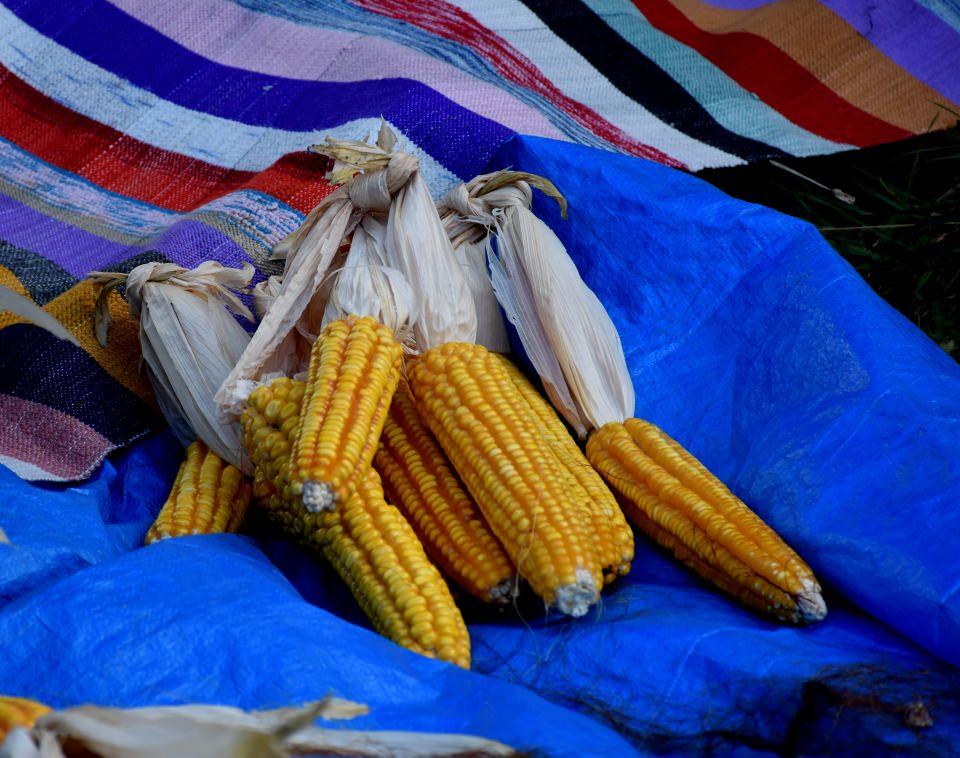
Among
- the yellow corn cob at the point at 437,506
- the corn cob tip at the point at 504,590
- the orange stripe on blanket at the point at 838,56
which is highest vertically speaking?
the orange stripe on blanket at the point at 838,56

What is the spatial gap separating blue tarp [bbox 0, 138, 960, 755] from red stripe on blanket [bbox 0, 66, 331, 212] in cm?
122

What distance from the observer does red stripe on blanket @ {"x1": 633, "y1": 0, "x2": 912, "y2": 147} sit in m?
3.63

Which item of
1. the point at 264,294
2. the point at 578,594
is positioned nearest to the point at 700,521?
A: the point at 578,594

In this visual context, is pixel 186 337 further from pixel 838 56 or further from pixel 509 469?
pixel 838 56

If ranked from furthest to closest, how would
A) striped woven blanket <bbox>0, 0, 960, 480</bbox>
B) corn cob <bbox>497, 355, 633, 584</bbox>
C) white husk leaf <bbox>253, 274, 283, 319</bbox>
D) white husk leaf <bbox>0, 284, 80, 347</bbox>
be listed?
striped woven blanket <bbox>0, 0, 960, 480</bbox>, white husk leaf <bbox>253, 274, 283, 319</bbox>, corn cob <bbox>497, 355, 633, 584</bbox>, white husk leaf <bbox>0, 284, 80, 347</bbox>

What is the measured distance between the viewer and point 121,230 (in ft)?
10.0

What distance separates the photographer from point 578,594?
1.62m

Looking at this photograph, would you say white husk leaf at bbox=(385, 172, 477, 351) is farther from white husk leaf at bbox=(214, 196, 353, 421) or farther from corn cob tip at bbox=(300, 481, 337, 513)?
corn cob tip at bbox=(300, 481, 337, 513)

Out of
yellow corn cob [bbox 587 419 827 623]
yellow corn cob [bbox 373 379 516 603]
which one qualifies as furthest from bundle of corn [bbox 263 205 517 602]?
yellow corn cob [bbox 587 419 827 623]

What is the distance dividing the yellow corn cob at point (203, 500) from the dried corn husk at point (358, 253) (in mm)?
240

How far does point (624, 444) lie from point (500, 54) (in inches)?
87.7

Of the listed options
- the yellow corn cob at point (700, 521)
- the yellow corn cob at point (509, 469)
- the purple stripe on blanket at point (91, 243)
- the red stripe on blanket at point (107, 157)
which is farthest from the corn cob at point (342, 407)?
the red stripe on blanket at point (107, 157)

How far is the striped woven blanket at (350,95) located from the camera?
117 inches

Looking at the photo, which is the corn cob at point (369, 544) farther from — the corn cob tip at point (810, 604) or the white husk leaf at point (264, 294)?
the corn cob tip at point (810, 604)
